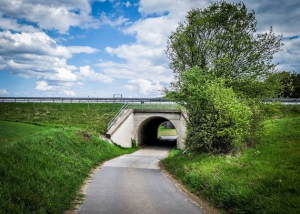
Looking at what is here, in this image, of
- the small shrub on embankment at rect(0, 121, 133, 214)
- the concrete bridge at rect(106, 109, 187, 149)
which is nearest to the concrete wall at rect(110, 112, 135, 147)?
the concrete bridge at rect(106, 109, 187, 149)

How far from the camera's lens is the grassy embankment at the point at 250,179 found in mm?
7666

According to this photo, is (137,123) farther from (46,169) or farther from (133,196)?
(133,196)

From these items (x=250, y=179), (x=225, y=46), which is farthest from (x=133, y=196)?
(x=225, y=46)

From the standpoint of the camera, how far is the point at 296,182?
886 centimetres

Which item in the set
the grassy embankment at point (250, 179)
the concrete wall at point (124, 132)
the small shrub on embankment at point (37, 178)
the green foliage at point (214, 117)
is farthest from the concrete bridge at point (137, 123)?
the grassy embankment at point (250, 179)

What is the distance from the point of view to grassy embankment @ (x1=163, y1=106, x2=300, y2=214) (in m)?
7.67

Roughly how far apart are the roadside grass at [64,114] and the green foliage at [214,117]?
13555mm

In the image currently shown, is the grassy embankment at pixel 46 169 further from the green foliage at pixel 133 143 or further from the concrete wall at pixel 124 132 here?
the green foliage at pixel 133 143

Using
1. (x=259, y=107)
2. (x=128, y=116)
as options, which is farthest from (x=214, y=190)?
(x=128, y=116)

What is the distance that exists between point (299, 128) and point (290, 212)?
63.7ft

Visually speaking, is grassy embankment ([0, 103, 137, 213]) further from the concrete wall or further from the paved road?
the concrete wall

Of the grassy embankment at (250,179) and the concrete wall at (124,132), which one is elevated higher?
the concrete wall at (124,132)

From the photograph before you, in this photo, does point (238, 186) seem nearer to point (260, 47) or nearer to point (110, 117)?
point (260, 47)

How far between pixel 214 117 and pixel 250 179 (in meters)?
6.39
